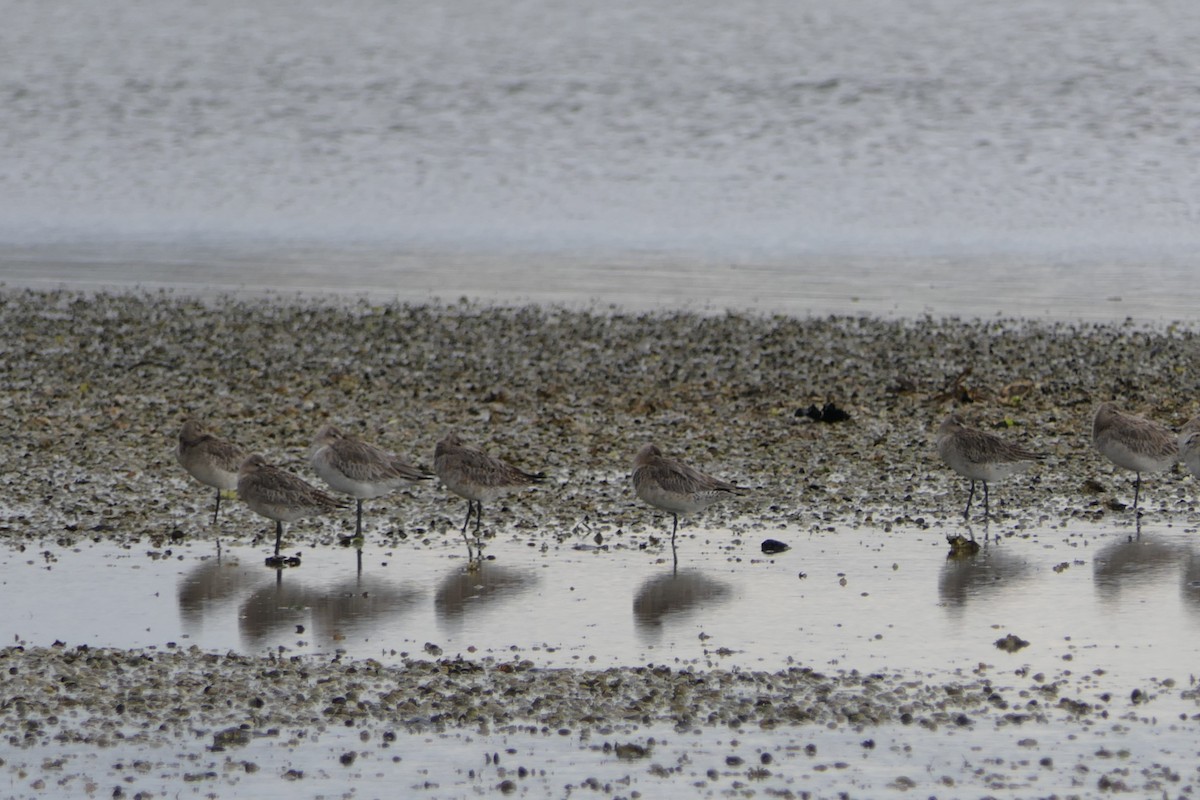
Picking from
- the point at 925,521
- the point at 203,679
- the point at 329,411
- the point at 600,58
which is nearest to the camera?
the point at 203,679

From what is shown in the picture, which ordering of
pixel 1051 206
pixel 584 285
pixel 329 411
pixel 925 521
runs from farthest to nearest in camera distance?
pixel 1051 206 → pixel 584 285 → pixel 329 411 → pixel 925 521

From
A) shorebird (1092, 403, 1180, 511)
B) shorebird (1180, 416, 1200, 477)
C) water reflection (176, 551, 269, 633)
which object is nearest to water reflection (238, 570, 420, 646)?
water reflection (176, 551, 269, 633)

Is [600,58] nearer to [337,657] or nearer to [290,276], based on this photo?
[290,276]

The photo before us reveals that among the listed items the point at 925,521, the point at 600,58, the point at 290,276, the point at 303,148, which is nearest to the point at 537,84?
the point at 600,58

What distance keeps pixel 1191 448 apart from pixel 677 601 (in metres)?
4.87

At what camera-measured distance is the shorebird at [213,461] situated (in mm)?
13641

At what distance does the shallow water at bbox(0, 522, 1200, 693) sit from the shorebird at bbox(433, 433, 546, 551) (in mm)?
437

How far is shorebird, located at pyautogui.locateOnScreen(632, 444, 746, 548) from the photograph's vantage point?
12711mm

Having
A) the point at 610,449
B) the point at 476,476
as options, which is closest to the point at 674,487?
the point at 476,476

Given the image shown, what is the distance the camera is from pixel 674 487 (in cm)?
1270

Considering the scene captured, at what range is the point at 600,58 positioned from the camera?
2537 inches

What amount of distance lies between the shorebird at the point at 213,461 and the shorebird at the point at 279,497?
37.9 inches

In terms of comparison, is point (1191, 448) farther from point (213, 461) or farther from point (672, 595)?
point (213, 461)

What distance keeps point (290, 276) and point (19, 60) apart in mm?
42027
